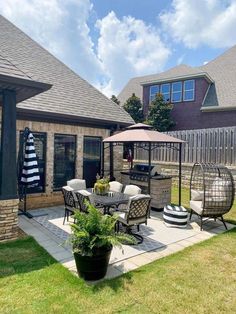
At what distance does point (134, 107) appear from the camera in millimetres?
21750

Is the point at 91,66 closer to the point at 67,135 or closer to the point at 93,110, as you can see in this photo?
the point at 93,110

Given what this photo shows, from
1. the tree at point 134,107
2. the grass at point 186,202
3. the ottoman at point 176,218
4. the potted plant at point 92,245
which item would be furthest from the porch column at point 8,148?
the tree at point 134,107

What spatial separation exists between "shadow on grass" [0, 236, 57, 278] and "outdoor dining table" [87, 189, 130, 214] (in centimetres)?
178

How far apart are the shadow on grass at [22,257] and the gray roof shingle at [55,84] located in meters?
4.60

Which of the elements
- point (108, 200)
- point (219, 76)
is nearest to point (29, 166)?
point (108, 200)

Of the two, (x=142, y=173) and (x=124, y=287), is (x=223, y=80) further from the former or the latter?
(x=124, y=287)

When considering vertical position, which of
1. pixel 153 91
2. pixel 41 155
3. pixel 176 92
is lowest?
→ pixel 41 155

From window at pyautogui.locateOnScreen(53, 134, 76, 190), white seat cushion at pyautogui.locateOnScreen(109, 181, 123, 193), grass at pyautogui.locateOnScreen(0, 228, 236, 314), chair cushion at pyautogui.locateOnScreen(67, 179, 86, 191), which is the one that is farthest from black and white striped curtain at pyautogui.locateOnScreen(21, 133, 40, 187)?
grass at pyautogui.locateOnScreen(0, 228, 236, 314)

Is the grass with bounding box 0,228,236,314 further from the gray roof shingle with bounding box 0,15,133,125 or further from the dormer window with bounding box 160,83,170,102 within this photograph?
the dormer window with bounding box 160,83,170,102

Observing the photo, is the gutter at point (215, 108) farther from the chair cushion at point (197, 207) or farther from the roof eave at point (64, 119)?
the chair cushion at point (197, 207)

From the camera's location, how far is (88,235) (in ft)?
13.5

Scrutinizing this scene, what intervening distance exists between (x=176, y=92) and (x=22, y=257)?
1834 cm

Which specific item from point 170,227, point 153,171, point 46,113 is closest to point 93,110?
point 46,113

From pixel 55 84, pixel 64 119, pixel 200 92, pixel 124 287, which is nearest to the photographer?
pixel 124 287
